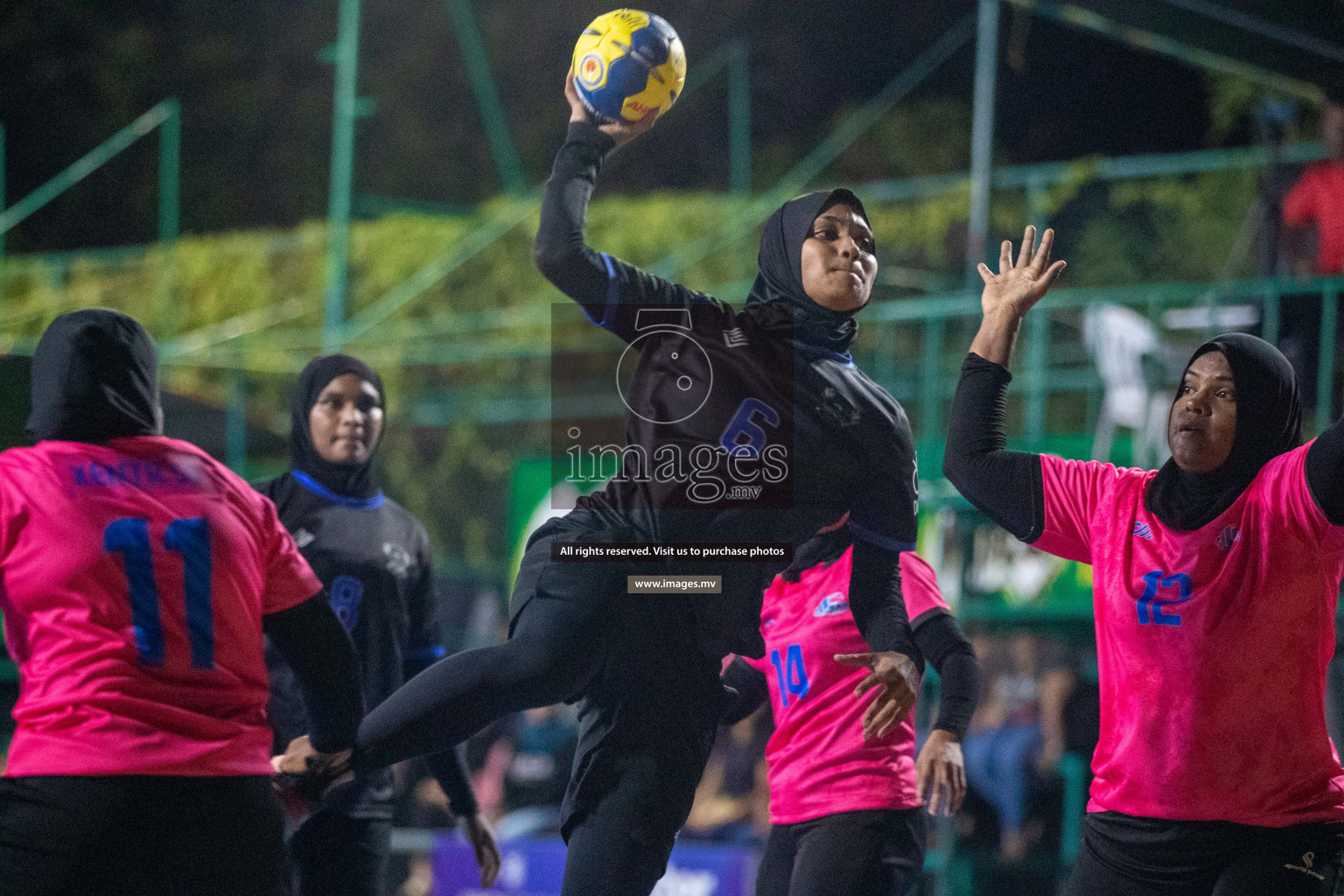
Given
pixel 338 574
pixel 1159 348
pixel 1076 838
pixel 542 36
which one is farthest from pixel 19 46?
pixel 1076 838

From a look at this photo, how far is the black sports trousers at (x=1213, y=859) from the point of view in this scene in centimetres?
217

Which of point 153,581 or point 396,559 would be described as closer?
point 153,581

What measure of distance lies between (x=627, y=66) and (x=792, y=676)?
1.33 metres

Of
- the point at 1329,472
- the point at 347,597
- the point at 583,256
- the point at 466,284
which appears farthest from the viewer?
the point at 466,284

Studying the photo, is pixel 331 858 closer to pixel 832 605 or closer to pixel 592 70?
pixel 832 605

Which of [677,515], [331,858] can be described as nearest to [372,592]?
[331,858]

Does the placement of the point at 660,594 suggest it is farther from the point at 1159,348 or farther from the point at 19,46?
the point at 19,46

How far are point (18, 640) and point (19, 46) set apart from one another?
6425 mm

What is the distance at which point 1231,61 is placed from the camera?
5445 millimetres

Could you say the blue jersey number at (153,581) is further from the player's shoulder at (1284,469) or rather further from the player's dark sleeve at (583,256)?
the player's shoulder at (1284,469)

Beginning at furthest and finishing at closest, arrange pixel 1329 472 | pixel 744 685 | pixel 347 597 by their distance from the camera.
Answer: pixel 347 597 < pixel 744 685 < pixel 1329 472

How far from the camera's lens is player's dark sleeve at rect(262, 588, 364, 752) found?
2.33 meters

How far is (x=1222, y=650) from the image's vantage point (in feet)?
7.45

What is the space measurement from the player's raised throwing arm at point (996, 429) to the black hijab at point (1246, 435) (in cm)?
26
